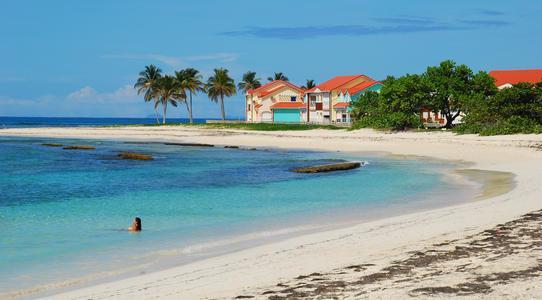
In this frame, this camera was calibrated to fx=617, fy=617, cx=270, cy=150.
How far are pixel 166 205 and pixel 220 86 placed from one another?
90.4 metres

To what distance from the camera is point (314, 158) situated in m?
43.1

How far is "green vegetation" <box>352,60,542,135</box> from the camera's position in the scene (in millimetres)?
52812

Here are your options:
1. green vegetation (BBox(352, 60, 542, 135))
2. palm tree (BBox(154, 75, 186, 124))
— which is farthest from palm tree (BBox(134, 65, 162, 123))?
green vegetation (BBox(352, 60, 542, 135))

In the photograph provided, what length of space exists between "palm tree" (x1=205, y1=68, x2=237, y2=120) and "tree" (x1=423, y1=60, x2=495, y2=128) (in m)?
50.9

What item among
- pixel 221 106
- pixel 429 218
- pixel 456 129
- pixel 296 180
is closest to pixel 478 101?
pixel 456 129

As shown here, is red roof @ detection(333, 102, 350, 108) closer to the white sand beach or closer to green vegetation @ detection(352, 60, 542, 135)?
green vegetation @ detection(352, 60, 542, 135)

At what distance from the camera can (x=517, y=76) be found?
85.3m

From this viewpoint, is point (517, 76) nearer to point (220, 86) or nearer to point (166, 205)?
point (220, 86)

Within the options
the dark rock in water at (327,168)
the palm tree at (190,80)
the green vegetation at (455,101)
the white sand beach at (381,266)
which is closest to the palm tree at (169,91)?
the palm tree at (190,80)

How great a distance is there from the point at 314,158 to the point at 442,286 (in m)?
35.0

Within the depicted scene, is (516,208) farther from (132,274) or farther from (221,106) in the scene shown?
(221,106)

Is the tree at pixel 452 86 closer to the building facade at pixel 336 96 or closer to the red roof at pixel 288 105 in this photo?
the building facade at pixel 336 96

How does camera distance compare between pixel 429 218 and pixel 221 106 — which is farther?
pixel 221 106

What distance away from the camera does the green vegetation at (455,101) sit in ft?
173
